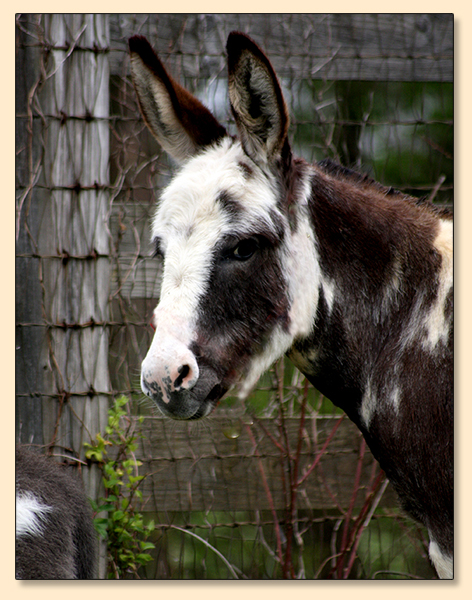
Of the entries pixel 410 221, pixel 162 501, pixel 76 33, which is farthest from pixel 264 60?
pixel 162 501

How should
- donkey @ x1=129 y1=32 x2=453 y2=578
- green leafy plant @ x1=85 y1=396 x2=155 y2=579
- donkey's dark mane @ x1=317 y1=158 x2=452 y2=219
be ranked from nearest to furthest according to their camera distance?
1. donkey @ x1=129 y1=32 x2=453 y2=578
2. donkey's dark mane @ x1=317 y1=158 x2=452 y2=219
3. green leafy plant @ x1=85 y1=396 x2=155 y2=579

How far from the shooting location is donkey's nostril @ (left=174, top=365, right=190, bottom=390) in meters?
1.30

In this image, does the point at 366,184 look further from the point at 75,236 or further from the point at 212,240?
the point at 75,236

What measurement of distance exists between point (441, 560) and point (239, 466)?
1.11 metres

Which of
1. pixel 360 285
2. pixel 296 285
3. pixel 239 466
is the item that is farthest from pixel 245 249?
pixel 239 466

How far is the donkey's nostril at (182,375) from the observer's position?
1300 mm

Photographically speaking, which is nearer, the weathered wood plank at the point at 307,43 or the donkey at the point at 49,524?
the donkey at the point at 49,524

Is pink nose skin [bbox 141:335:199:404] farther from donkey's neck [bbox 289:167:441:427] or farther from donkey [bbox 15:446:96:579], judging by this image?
donkey [bbox 15:446:96:579]

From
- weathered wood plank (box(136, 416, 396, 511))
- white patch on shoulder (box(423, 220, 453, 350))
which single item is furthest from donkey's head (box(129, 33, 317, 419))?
weathered wood plank (box(136, 416, 396, 511))

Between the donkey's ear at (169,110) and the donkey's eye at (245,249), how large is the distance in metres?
0.37

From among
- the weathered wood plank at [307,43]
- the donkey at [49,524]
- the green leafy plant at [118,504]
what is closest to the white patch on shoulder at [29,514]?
the donkey at [49,524]

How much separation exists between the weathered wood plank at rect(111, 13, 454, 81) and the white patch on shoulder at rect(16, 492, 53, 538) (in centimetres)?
166

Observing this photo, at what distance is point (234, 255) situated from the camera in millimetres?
1435

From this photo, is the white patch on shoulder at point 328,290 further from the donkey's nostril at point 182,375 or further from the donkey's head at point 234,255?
the donkey's nostril at point 182,375
